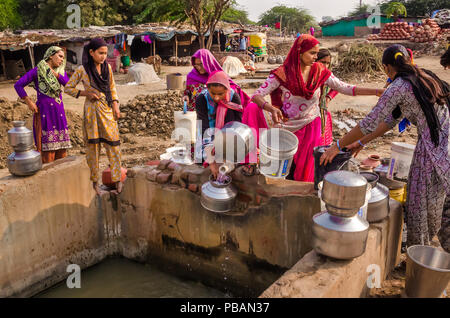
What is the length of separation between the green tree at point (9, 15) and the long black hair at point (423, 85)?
92.1 ft

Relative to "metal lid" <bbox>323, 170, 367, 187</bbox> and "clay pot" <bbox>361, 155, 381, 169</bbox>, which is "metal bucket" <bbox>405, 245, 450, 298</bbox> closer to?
"metal lid" <bbox>323, 170, 367, 187</bbox>

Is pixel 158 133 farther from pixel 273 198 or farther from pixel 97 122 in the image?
pixel 273 198

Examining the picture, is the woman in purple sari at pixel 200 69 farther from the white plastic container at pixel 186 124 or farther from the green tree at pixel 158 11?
the green tree at pixel 158 11

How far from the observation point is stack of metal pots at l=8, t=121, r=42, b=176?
10.5 feet

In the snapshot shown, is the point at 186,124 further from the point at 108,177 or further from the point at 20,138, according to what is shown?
the point at 20,138

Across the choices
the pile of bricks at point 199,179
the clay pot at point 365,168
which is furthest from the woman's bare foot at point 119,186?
the clay pot at point 365,168

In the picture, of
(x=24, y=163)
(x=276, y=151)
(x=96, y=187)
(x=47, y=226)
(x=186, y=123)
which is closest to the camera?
(x=276, y=151)

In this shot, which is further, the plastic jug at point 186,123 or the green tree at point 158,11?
the green tree at point 158,11

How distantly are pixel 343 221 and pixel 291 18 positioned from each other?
162 ft

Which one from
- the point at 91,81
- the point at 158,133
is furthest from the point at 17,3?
the point at 91,81

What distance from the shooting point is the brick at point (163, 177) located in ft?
A: 11.2

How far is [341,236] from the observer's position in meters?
1.87

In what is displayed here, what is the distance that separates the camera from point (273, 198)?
9.66 feet

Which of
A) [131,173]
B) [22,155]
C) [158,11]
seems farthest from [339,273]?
[158,11]
